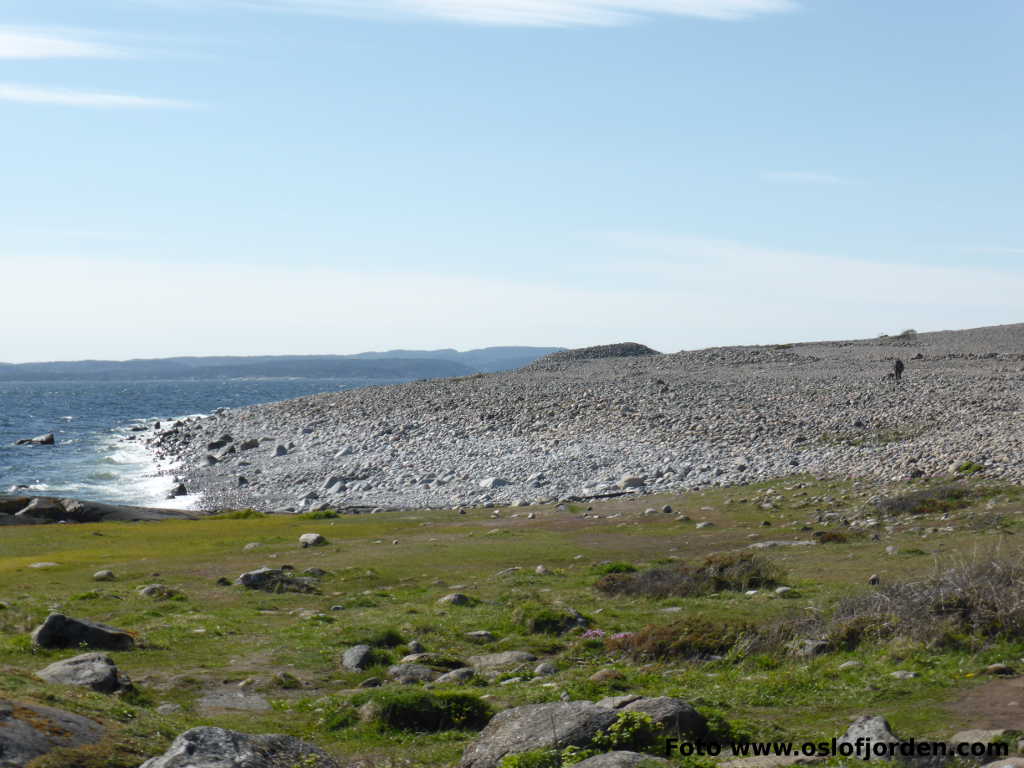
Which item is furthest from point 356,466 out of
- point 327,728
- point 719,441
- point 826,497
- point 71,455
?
point 327,728

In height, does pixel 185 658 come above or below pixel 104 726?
below

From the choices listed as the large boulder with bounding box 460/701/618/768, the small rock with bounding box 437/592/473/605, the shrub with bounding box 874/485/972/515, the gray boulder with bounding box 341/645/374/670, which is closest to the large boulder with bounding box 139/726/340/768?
the large boulder with bounding box 460/701/618/768

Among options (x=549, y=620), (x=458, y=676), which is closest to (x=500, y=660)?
(x=458, y=676)

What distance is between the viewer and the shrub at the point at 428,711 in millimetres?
11125

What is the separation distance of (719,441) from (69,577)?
2529 centimetres

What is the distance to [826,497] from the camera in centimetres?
2950

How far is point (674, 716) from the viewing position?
9469mm

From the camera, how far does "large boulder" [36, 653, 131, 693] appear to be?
11.7 metres

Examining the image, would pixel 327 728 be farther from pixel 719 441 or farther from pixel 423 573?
pixel 719 441

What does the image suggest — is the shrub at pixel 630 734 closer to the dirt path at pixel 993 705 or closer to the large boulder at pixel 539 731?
the large boulder at pixel 539 731

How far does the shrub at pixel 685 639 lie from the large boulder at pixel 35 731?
23.1 feet

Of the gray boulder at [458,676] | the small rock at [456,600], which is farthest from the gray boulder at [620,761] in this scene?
the small rock at [456,600]

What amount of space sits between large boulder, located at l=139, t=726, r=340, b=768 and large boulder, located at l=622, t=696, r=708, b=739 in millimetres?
2828

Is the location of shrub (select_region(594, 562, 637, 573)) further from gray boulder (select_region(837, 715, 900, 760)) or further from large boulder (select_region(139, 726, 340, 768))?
large boulder (select_region(139, 726, 340, 768))
